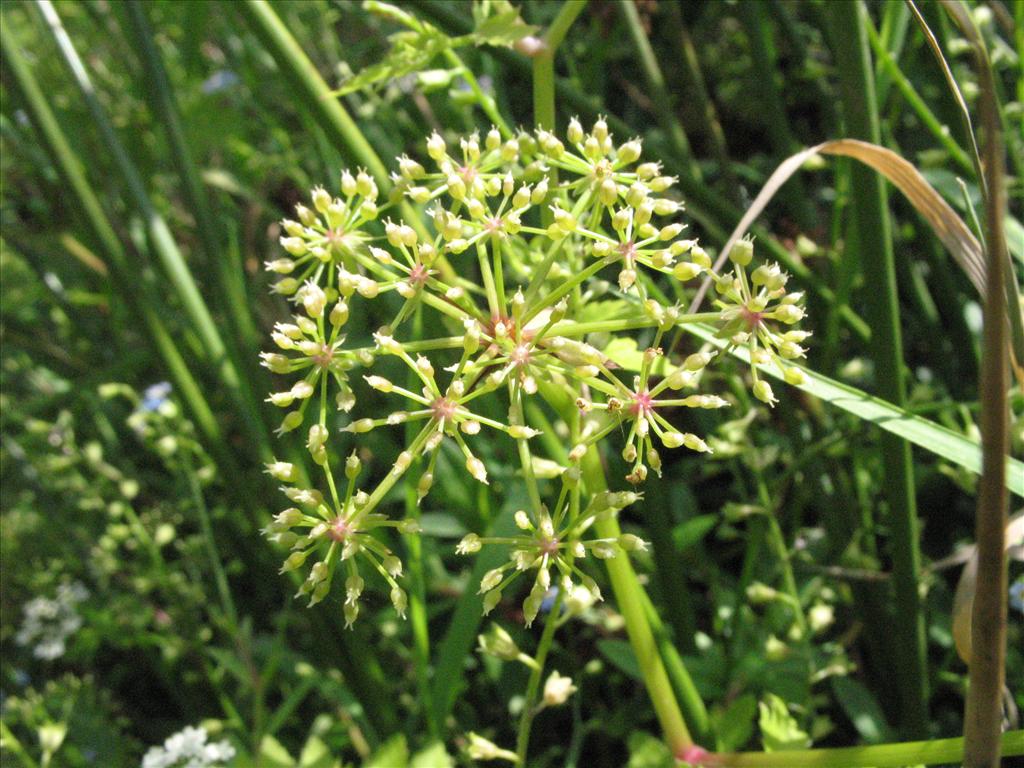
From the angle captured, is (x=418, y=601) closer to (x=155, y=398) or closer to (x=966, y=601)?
(x=966, y=601)

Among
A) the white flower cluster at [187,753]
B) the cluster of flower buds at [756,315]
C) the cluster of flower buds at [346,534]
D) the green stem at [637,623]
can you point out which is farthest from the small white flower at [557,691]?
the white flower cluster at [187,753]

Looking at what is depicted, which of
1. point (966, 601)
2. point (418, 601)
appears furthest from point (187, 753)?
point (966, 601)

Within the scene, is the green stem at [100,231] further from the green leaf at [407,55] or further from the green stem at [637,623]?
the green stem at [637,623]

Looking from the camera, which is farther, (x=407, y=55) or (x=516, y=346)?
(x=407, y=55)

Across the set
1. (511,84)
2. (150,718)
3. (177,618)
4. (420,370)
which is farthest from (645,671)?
(511,84)

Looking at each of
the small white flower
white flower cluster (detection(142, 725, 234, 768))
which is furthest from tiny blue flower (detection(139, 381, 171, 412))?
the small white flower

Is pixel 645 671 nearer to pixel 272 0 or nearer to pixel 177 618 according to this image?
pixel 272 0

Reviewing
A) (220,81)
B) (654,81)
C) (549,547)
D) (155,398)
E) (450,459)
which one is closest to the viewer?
(549,547)
